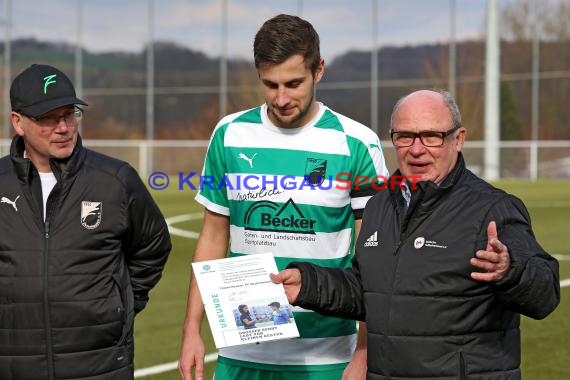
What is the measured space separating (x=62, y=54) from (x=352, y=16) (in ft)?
40.6

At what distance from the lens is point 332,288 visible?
408 cm

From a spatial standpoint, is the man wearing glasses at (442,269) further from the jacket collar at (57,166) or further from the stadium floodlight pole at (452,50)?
the stadium floodlight pole at (452,50)

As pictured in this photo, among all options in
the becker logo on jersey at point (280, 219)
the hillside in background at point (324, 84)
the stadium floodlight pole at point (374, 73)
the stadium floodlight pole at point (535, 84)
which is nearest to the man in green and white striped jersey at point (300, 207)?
the becker logo on jersey at point (280, 219)

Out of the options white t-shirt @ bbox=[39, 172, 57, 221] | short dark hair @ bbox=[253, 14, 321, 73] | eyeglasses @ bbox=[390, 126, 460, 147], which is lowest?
white t-shirt @ bbox=[39, 172, 57, 221]

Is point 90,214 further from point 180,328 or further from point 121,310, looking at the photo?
point 180,328

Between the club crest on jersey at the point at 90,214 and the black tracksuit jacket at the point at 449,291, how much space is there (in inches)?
49.2

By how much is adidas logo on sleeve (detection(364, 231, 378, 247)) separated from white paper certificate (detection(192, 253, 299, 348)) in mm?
394

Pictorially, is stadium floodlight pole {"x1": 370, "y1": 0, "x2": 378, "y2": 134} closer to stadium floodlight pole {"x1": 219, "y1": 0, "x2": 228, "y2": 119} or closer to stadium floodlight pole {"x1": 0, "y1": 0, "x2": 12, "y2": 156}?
stadium floodlight pole {"x1": 219, "y1": 0, "x2": 228, "y2": 119}

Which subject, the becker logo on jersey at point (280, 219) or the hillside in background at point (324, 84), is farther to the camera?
the hillside in background at point (324, 84)

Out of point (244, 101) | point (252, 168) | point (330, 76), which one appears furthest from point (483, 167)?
point (252, 168)

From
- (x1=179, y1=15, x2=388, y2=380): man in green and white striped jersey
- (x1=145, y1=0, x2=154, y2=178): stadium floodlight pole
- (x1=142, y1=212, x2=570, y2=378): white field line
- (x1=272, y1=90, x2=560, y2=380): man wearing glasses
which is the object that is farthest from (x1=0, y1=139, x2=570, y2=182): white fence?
(x1=272, y1=90, x2=560, y2=380): man wearing glasses

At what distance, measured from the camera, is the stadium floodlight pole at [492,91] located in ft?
95.6

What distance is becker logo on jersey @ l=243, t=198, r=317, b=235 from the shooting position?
4512 mm

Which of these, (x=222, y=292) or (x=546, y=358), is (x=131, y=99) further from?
(x=222, y=292)
